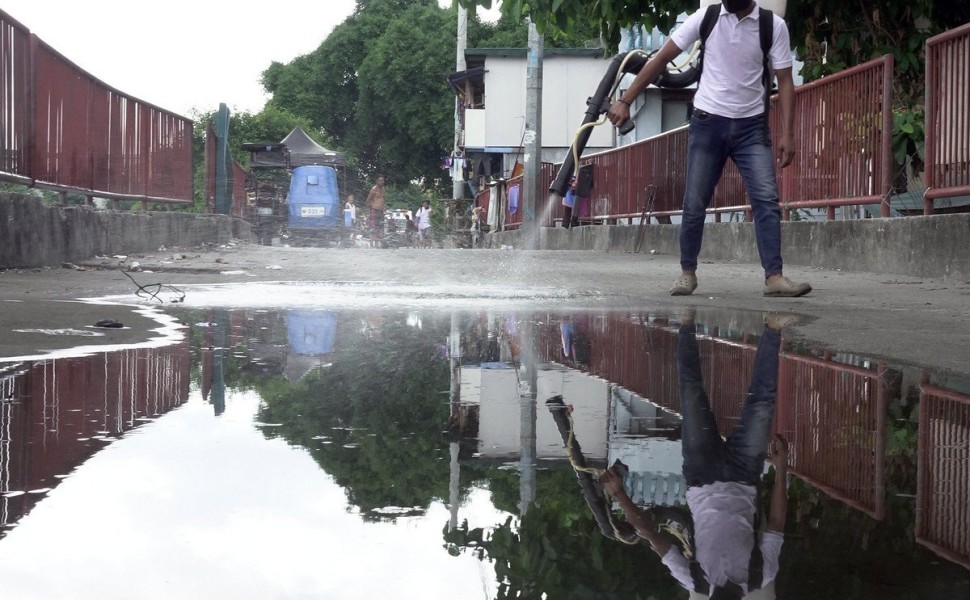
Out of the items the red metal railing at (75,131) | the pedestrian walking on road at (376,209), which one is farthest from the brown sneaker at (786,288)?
the pedestrian walking on road at (376,209)

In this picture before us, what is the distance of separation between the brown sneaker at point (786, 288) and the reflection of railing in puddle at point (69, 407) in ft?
13.2

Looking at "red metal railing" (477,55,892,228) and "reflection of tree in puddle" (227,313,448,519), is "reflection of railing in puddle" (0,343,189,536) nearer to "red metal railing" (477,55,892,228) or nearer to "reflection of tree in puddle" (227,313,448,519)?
"reflection of tree in puddle" (227,313,448,519)

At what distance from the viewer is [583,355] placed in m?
Result: 4.61

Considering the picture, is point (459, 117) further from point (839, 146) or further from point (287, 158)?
point (839, 146)

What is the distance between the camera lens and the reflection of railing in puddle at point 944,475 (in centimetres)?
200

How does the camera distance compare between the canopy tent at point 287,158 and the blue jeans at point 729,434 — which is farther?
the canopy tent at point 287,158

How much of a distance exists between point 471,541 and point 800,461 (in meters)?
0.96

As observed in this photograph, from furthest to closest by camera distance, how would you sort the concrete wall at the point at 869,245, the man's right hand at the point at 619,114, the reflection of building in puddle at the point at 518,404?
1. the concrete wall at the point at 869,245
2. the man's right hand at the point at 619,114
3. the reflection of building in puddle at the point at 518,404

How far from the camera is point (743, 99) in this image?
7660 mm

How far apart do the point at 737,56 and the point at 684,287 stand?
1436 mm

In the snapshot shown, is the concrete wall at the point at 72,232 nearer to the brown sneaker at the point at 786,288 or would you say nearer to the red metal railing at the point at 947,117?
the brown sneaker at the point at 786,288

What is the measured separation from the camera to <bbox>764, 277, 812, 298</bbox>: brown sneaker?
7492mm

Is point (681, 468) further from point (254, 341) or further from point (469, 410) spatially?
point (254, 341)

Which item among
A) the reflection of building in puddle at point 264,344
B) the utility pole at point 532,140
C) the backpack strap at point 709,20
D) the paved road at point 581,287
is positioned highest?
the utility pole at point 532,140
